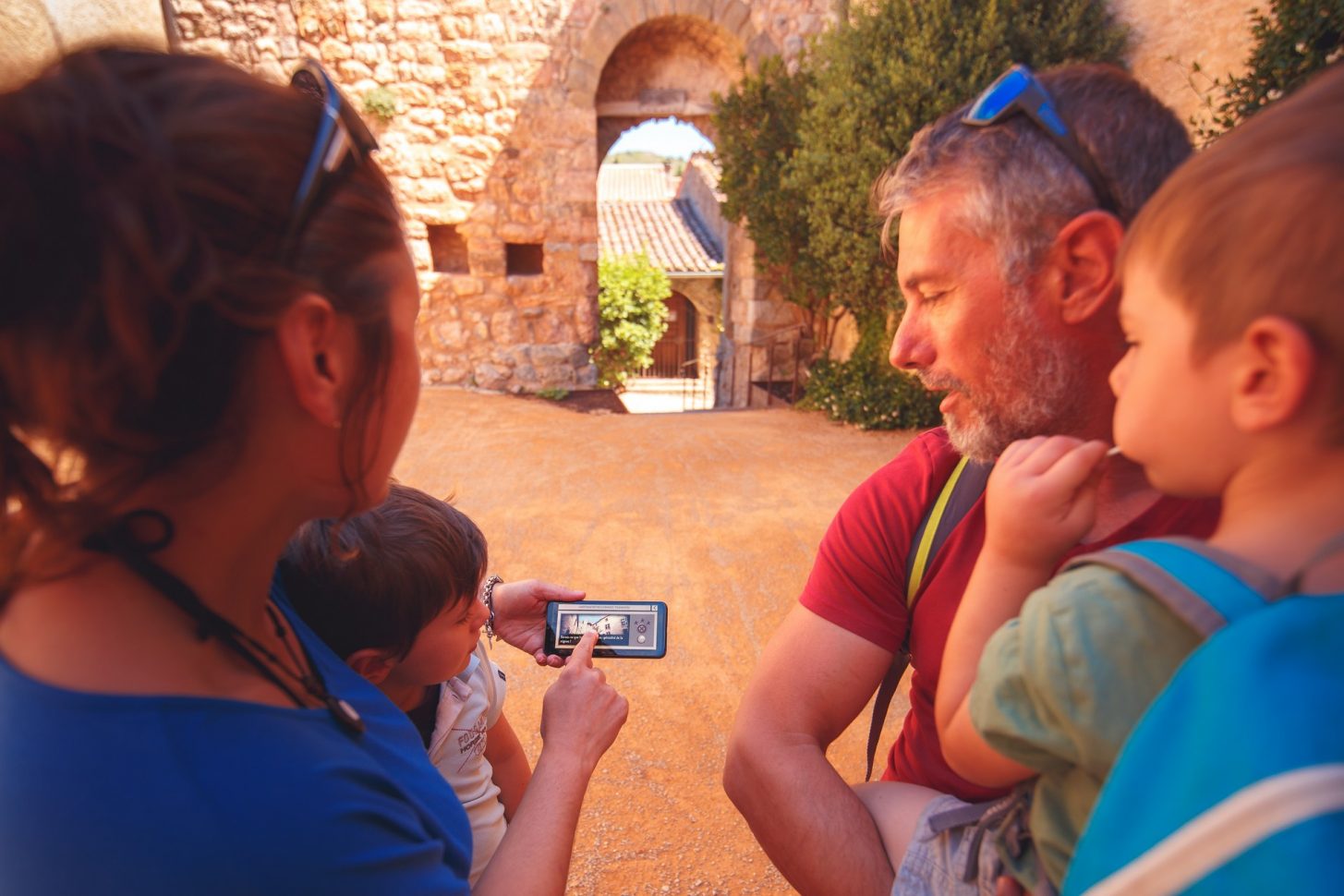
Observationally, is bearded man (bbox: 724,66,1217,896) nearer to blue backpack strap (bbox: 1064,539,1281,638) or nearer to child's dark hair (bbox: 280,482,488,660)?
blue backpack strap (bbox: 1064,539,1281,638)

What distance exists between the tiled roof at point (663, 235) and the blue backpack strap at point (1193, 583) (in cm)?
1755

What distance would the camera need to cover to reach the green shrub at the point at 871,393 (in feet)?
25.1

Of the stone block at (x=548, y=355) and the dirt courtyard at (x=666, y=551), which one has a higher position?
the dirt courtyard at (x=666, y=551)

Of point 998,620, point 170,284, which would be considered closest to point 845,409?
point 998,620

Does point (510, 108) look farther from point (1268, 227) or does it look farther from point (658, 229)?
point (658, 229)

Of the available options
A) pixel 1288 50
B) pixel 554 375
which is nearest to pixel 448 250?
pixel 554 375

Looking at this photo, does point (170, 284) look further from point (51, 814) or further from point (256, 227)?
point (51, 814)

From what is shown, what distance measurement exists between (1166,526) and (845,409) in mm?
7009

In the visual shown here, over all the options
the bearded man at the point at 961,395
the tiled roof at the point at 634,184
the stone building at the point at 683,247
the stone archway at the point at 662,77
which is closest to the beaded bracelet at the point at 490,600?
the bearded man at the point at 961,395

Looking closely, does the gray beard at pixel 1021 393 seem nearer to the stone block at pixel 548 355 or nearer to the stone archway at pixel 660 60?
the stone archway at pixel 660 60

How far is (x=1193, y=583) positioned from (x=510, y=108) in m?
10.2

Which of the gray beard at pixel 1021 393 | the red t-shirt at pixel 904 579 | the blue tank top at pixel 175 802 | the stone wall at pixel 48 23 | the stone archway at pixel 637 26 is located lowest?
the red t-shirt at pixel 904 579

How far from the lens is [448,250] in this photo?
33.4 ft

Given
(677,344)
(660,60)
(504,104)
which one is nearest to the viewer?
(504,104)
